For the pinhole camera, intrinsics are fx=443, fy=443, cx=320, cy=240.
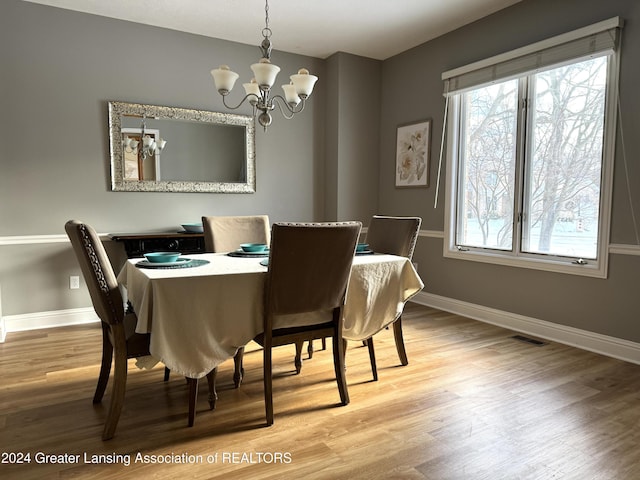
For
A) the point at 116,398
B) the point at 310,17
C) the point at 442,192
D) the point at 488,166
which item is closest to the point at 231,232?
the point at 116,398

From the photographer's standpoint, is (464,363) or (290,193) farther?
(290,193)

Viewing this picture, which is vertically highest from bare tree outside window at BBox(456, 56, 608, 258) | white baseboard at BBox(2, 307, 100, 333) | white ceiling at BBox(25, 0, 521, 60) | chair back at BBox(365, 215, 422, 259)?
white ceiling at BBox(25, 0, 521, 60)

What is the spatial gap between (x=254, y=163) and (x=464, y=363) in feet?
8.97

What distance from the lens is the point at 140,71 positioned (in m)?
3.90

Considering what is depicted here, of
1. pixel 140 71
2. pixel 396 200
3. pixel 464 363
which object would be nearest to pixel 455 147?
pixel 396 200

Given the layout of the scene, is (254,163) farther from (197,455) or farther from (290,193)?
(197,455)

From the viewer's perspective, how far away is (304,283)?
2066 mm

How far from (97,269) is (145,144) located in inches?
91.5

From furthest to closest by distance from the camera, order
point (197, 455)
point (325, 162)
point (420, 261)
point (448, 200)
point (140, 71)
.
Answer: point (325, 162), point (420, 261), point (448, 200), point (140, 71), point (197, 455)

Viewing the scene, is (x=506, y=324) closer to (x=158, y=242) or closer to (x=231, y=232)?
(x=231, y=232)

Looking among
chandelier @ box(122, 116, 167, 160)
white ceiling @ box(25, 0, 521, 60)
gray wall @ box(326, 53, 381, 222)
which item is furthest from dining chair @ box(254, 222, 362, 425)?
gray wall @ box(326, 53, 381, 222)

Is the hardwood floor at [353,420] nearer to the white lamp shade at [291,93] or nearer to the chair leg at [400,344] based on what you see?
the chair leg at [400,344]

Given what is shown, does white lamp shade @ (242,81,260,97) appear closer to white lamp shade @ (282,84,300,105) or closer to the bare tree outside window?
white lamp shade @ (282,84,300,105)

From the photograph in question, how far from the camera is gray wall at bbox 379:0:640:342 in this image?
9.45ft
